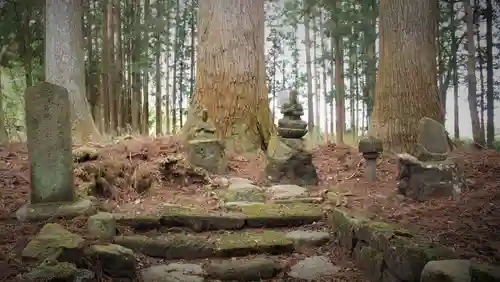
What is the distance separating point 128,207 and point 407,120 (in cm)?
439

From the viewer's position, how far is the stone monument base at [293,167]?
581cm

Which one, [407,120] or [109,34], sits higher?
[109,34]

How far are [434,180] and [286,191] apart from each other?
1756mm

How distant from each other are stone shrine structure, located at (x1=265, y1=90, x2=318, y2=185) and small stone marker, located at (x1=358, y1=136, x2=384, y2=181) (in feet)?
2.35

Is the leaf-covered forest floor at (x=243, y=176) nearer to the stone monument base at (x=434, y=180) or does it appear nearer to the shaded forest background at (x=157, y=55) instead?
→ the stone monument base at (x=434, y=180)

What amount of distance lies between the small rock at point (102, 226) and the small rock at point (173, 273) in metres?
0.57

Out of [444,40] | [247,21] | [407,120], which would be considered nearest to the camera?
[407,120]

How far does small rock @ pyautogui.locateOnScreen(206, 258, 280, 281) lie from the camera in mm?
3430

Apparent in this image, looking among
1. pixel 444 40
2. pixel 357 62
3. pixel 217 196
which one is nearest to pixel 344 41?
pixel 357 62

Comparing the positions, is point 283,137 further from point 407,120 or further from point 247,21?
point 247,21

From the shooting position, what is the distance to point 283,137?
6.01m

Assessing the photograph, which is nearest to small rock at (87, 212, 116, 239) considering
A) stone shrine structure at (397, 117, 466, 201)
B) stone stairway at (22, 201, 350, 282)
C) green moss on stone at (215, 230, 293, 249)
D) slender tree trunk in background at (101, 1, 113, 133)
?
stone stairway at (22, 201, 350, 282)

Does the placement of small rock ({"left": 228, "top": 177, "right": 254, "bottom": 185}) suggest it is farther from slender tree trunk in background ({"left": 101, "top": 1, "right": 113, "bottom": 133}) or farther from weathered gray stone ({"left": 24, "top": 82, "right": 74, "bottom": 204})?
slender tree trunk in background ({"left": 101, "top": 1, "right": 113, "bottom": 133})

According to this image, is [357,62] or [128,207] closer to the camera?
[128,207]
